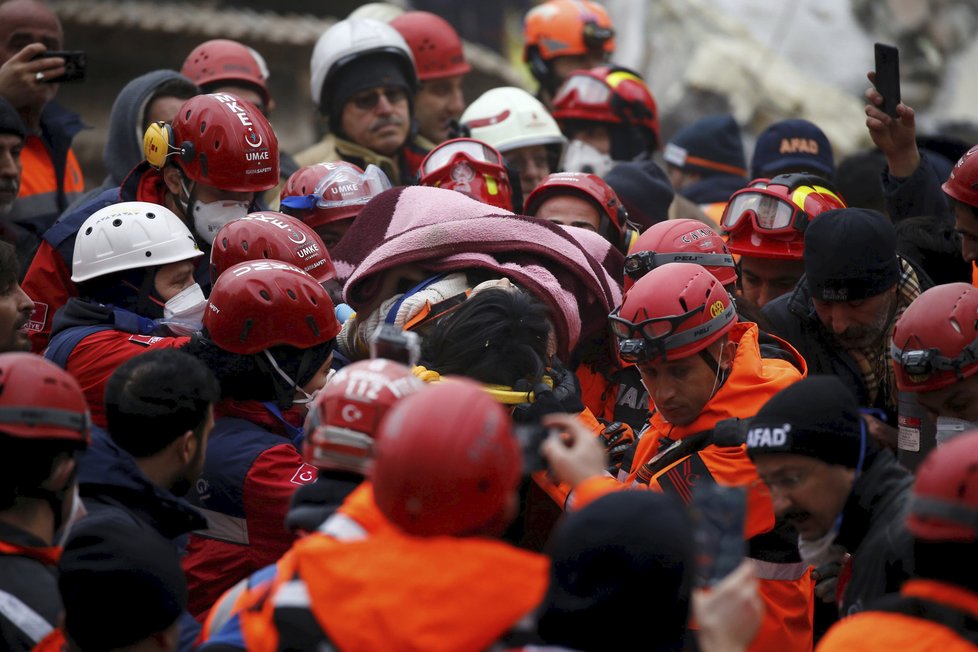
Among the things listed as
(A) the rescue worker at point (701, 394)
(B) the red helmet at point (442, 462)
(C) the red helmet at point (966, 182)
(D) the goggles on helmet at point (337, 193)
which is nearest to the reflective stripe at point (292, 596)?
(B) the red helmet at point (442, 462)

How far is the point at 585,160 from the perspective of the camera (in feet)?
26.9

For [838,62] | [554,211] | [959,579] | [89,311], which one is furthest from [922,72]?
[959,579]

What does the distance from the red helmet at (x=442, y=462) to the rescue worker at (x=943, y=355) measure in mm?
1868

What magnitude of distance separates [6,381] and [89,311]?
1.79 metres

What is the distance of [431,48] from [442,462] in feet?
20.0

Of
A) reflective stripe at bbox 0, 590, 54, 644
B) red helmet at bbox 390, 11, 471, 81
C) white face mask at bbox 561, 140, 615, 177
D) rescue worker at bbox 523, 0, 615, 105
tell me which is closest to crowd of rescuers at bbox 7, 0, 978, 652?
reflective stripe at bbox 0, 590, 54, 644

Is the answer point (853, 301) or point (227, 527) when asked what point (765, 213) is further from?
point (227, 527)

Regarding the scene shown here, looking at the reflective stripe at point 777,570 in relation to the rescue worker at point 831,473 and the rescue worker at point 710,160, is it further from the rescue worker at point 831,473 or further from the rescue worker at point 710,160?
the rescue worker at point 710,160

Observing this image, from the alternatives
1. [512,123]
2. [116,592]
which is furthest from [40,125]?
[116,592]

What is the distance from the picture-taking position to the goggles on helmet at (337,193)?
253 inches

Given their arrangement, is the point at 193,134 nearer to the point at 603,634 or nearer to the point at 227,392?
the point at 227,392

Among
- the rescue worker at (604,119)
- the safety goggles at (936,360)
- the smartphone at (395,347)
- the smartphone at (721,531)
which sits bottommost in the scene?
the rescue worker at (604,119)

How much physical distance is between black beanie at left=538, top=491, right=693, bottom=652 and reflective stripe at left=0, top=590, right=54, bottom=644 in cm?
119

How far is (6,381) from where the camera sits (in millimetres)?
3432
